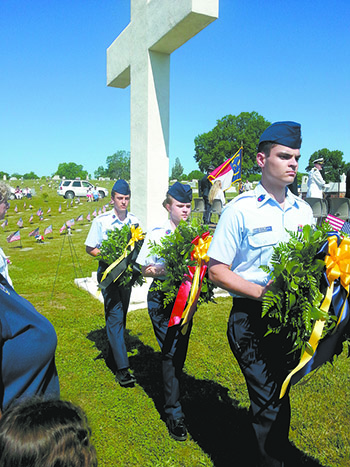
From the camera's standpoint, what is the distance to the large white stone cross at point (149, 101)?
5820 mm

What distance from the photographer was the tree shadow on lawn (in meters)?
2.91

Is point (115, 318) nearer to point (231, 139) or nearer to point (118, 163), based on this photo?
point (231, 139)

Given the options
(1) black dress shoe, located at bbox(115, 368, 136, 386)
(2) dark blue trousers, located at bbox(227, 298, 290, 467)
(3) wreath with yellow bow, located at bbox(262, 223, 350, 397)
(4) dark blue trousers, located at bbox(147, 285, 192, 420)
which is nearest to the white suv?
(1) black dress shoe, located at bbox(115, 368, 136, 386)

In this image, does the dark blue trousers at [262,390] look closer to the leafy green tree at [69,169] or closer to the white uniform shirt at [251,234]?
the white uniform shirt at [251,234]

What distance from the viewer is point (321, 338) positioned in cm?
209

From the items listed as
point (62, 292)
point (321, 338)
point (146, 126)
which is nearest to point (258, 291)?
point (321, 338)

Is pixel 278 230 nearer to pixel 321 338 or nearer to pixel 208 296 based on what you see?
pixel 321 338

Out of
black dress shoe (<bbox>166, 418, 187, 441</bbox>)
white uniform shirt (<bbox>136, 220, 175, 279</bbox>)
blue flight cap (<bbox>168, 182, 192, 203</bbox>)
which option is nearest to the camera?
black dress shoe (<bbox>166, 418, 187, 441</bbox>)

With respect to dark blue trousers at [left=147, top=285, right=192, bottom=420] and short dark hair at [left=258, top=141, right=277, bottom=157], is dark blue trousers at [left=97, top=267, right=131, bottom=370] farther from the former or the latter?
short dark hair at [left=258, top=141, right=277, bottom=157]

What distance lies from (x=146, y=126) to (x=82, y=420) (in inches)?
212

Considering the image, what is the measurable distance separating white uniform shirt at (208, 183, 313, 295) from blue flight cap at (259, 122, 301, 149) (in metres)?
0.33

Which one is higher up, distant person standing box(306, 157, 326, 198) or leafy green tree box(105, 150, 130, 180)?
leafy green tree box(105, 150, 130, 180)

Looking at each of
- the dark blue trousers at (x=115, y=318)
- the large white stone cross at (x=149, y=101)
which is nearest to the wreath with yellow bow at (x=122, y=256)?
the dark blue trousers at (x=115, y=318)

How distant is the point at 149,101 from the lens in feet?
19.8
